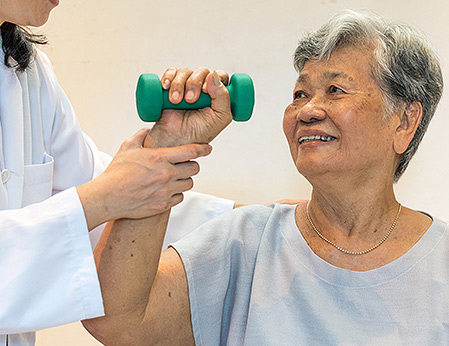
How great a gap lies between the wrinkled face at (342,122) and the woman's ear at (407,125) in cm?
3

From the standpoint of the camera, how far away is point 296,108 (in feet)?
4.86

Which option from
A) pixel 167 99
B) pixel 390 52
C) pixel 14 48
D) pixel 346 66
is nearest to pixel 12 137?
pixel 14 48

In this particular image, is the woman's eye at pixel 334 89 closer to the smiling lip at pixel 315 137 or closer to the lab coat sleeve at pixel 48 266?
the smiling lip at pixel 315 137

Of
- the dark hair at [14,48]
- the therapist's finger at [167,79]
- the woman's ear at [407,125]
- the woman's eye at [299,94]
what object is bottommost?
the woman's ear at [407,125]

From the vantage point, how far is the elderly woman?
1.34m

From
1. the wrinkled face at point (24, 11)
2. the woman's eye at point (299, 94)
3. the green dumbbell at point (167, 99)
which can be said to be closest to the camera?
the green dumbbell at point (167, 99)

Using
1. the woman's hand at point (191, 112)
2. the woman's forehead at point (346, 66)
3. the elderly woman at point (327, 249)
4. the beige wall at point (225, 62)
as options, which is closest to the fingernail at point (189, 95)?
the woman's hand at point (191, 112)

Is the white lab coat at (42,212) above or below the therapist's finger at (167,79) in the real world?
below

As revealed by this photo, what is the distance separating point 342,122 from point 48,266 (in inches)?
29.2

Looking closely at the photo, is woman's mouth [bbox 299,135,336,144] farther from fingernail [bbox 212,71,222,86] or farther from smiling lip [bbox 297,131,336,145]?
fingernail [bbox 212,71,222,86]

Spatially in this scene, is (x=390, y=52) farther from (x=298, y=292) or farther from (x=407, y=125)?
(x=298, y=292)

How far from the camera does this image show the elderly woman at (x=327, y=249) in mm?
1340

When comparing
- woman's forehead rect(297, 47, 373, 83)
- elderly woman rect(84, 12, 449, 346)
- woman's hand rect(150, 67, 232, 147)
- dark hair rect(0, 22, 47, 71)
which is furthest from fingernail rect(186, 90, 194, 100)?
dark hair rect(0, 22, 47, 71)

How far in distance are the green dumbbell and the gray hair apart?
36 centimetres
